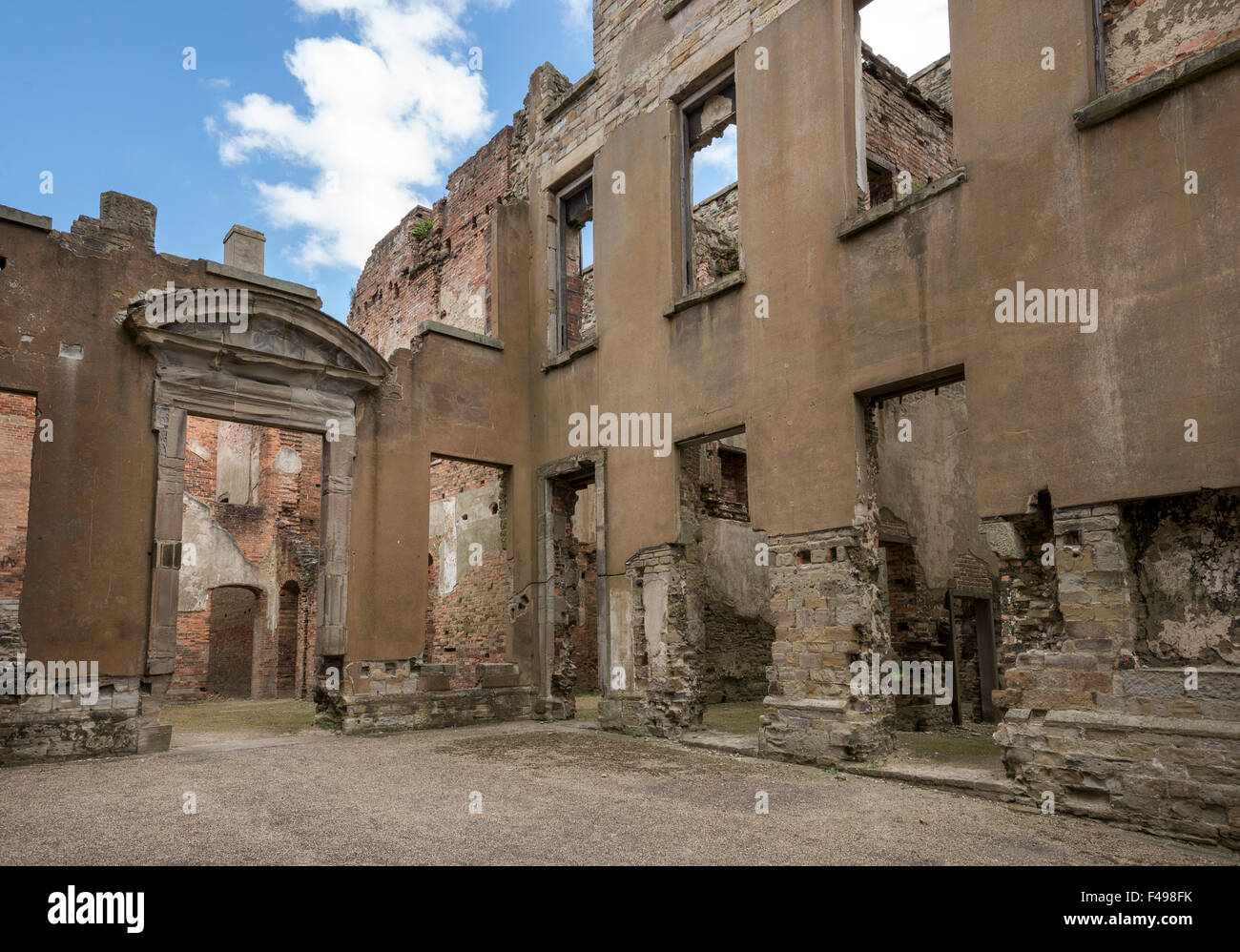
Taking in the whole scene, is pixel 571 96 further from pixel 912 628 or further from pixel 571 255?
pixel 912 628

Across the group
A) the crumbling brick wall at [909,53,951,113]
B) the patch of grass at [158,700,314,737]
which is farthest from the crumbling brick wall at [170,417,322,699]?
the crumbling brick wall at [909,53,951,113]

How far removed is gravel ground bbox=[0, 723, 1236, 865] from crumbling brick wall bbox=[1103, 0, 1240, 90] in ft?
18.2

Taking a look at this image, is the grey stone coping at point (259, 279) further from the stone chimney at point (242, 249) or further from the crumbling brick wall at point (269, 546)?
the crumbling brick wall at point (269, 546)

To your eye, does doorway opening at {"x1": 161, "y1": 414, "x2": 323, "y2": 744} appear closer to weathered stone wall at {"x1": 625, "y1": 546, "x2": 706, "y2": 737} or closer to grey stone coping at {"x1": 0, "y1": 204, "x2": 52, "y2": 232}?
grey stone coping at {"x1": 0, "y1": 204, "x2": 52, "y2": 232}

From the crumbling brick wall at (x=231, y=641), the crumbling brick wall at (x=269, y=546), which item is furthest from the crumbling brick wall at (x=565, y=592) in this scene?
the crumbling brick wall at (x=231, y=641)

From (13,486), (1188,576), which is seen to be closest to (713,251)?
(1188,576)

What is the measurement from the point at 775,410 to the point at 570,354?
376 cm

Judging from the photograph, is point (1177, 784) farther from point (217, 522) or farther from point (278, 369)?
point (217, 522)

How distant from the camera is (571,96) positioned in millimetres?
11789

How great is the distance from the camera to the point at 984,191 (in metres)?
6.76

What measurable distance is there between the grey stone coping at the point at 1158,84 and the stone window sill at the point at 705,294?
350cm

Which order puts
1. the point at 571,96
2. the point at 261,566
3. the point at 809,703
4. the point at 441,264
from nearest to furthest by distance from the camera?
the point at 809,703 → the point at 571,96 → the point at 441,264 → the point at 261,566

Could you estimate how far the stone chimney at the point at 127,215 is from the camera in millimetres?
8883
